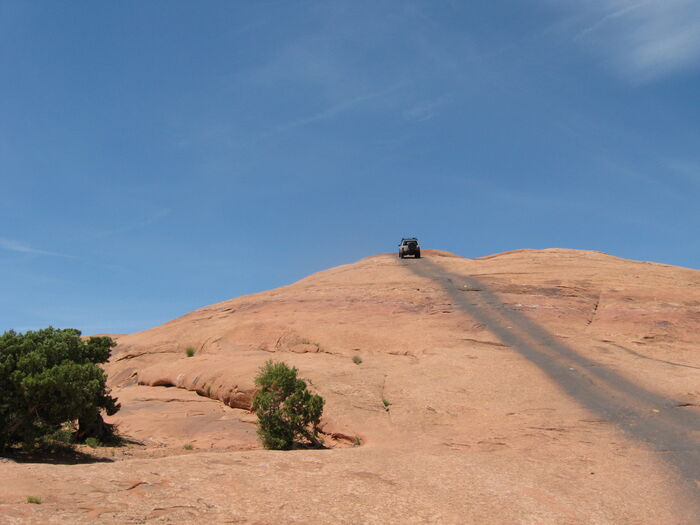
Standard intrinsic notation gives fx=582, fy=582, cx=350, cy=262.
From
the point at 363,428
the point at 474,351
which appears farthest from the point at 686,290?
the point at 363,428

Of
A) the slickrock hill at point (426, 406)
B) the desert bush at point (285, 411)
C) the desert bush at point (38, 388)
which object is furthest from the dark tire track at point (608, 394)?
the desert bush at point (38, 388)

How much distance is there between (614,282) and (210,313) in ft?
68.5

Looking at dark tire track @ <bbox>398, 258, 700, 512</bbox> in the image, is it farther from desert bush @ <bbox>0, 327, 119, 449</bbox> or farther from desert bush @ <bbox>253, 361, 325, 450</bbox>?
desert bush @ <bbox>0, 327, 119, 449</bbox>

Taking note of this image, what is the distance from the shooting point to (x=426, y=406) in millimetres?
16531

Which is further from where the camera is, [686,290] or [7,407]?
[686,290]

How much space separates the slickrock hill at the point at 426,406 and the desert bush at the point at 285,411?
60 centimetres

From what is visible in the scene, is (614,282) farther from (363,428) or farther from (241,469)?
(241,469)

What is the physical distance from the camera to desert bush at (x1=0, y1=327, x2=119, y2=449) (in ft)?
42.8

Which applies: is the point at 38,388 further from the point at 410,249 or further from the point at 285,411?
the point at 410,249

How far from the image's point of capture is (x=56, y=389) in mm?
13148

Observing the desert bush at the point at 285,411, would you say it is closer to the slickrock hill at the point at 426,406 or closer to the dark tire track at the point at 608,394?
the slickrock hill at the point at 426,406

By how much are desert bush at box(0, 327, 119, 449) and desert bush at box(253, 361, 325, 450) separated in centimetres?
409

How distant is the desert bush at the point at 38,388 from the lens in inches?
513

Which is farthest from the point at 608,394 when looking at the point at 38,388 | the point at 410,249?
the point at 410,249
